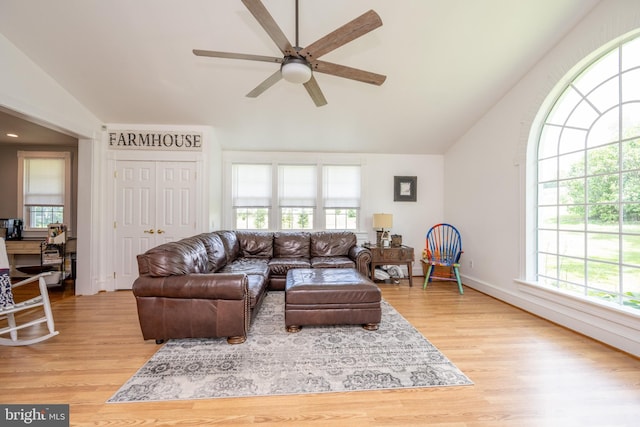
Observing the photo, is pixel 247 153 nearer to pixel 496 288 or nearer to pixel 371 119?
pixel 371 119

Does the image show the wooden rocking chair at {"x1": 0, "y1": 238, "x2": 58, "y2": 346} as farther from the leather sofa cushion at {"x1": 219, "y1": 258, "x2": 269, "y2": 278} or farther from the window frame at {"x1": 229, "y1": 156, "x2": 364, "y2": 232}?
the window frame at {"x1": 229, "y1": 156, "x2": 364, "y2": 232}

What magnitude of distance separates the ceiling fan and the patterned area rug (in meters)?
2.30

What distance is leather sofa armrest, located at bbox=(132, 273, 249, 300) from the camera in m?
2.34

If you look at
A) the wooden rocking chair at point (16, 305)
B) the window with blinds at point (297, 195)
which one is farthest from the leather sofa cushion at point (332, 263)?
the wooden rocking chair at point (16, 305)

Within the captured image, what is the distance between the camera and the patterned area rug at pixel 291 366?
72.0 inches

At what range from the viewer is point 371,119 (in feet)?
13.8

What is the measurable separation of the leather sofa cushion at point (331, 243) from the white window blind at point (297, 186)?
761mm

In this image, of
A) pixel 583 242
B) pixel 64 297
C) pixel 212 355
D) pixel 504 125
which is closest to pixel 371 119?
pixel 504 125

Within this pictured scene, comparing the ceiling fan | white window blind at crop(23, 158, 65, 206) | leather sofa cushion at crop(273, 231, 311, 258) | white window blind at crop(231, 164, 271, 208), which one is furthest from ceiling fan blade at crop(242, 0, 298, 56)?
white window blind at crop(23, 158, 65, 206)

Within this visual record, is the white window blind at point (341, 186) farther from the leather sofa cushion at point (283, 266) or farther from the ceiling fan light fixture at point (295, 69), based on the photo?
the ceiling fan light fixture at point (295, 69)

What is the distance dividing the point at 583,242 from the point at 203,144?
17.1ft

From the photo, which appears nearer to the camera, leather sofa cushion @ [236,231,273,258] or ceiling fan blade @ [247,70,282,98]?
ceiling fan blade @ [247,70,282,98]

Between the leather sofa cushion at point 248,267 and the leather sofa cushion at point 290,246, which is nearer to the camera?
the leather sofa cushion at point 248,267

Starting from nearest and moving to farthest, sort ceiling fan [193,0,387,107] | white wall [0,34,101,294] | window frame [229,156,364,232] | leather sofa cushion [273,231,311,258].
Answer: ceiling fan [193,0,387,107]
white wall [0,34,101,294]
leather sofa cushion [273,231,311,258]
window frame [229,156,364,232]
